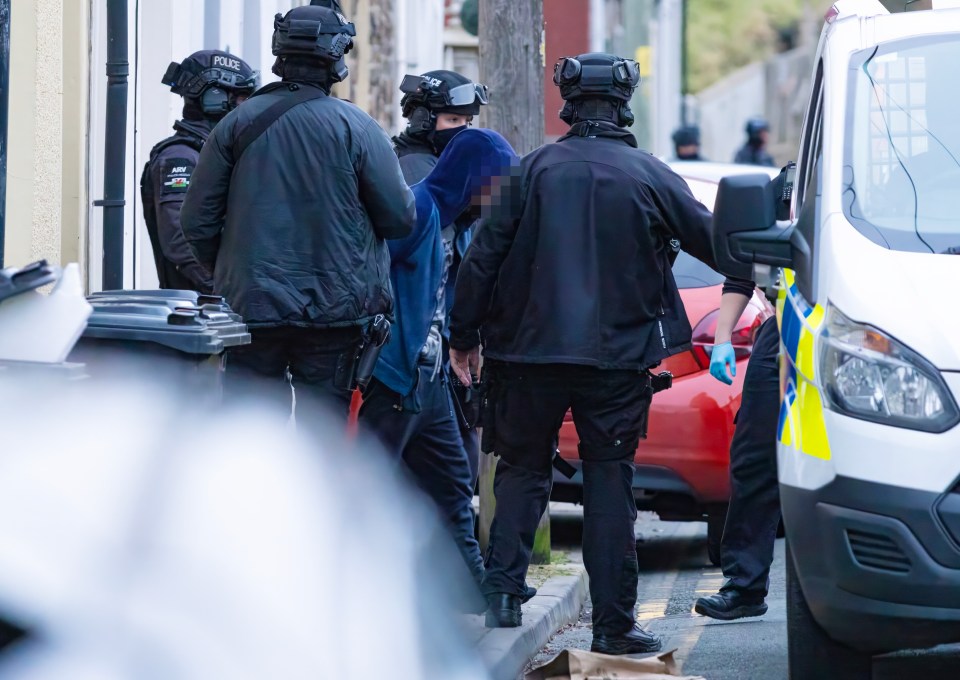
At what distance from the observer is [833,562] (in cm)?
416

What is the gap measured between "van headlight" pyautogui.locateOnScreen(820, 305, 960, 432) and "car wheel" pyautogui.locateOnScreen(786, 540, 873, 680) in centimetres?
66

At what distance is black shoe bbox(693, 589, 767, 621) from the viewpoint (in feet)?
19.6

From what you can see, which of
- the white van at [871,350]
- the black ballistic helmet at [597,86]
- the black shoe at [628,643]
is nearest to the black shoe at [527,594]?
the black shoe at [628,643]

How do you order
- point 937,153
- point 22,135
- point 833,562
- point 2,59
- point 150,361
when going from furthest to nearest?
point 22,135, point 2,59, point 937,153, point 833,562, point 150,361

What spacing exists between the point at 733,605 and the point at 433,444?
1.19m

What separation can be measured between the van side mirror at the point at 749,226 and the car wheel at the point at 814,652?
78cm

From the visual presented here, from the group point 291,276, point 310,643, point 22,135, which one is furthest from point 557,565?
point 310,643

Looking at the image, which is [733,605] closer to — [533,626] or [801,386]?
[533,626]

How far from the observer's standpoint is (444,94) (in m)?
6.57

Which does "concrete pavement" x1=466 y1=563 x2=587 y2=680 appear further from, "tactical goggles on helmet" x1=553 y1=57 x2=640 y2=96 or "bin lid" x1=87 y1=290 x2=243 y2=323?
"tactical goggles on helmet" x1=553 y1=57 x2=640 y2=96

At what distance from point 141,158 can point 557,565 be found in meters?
3.68

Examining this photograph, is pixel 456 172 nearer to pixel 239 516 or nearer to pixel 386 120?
pixel 239 516

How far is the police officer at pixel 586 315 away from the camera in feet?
19.1

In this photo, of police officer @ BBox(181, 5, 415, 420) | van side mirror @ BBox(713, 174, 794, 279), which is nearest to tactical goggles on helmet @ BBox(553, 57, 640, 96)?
police officer @ BBox(181, 5, 415, 420)
